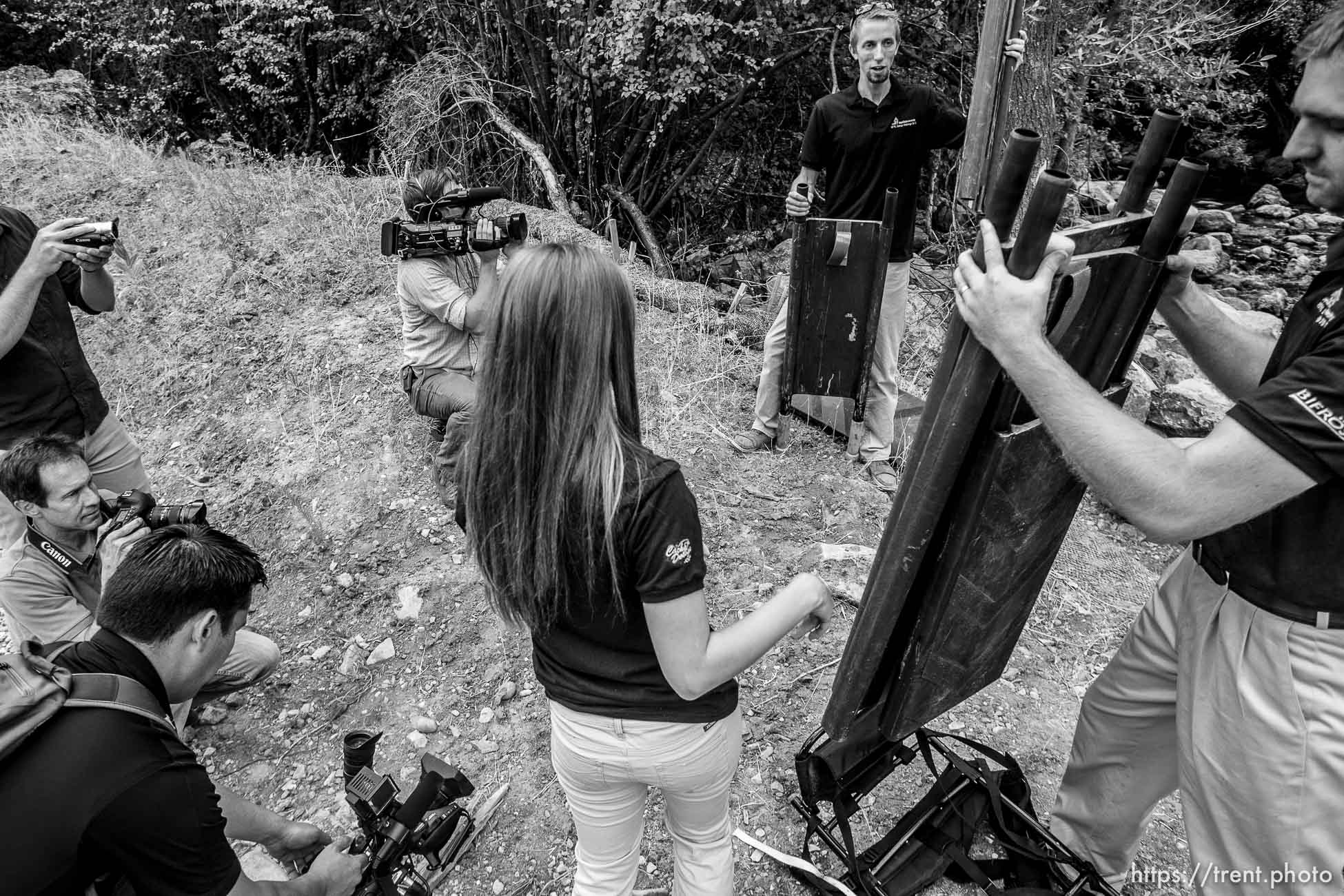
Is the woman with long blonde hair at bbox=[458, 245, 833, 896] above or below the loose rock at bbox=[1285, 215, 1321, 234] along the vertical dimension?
above

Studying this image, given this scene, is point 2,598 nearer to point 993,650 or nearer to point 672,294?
point 993,650

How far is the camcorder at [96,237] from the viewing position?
291 centimetres

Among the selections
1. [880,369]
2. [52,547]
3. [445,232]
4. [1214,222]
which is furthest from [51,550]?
[1214,222]

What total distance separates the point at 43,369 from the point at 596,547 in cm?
280

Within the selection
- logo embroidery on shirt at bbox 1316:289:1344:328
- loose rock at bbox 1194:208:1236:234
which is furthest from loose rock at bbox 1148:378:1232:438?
loose rock at bbox 1194:208:1236:234

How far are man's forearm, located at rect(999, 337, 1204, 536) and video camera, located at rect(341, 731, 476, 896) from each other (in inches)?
65.5

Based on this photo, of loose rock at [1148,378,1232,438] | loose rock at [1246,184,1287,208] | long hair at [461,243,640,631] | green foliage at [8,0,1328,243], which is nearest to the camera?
long hair at [461,243,640,631]

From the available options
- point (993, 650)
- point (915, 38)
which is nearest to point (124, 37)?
point (915, 38)

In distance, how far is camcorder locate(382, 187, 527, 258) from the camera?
11.7 ft

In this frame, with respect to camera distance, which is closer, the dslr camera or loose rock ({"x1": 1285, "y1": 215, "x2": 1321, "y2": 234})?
the dslr camera

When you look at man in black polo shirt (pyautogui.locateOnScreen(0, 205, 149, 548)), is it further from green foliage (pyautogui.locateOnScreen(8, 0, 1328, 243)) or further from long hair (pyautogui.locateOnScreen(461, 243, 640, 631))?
green foliage (pyautogui.locateOnScreen(8, 0, 1328, 243))

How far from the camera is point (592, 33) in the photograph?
7211mm

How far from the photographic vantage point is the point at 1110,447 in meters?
1.32

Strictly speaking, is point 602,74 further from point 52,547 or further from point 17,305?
point 52,547
